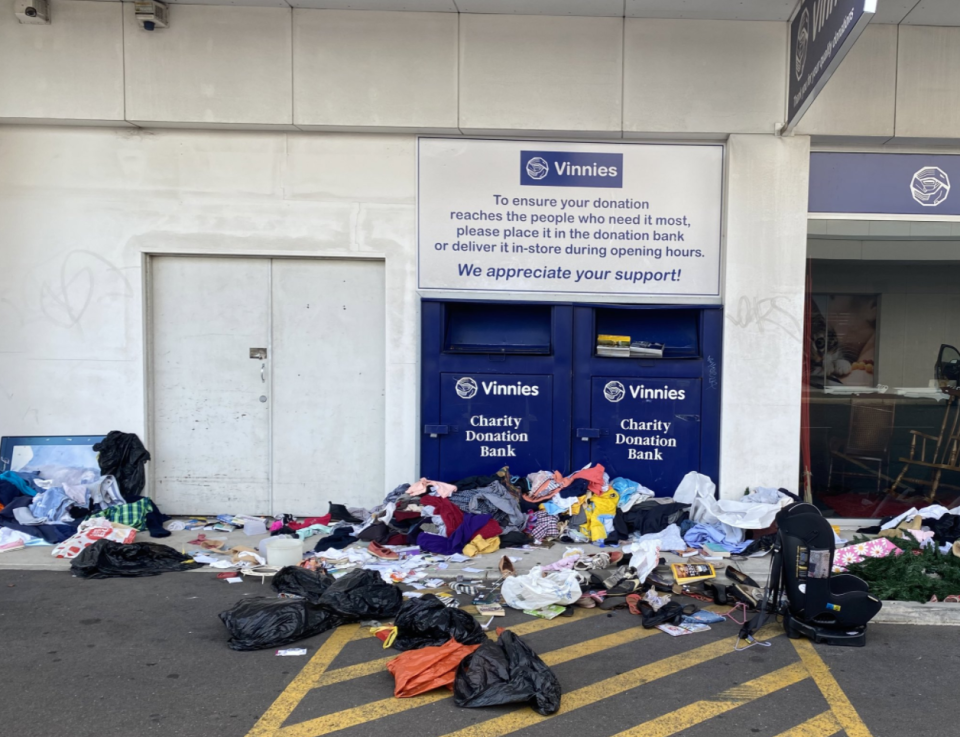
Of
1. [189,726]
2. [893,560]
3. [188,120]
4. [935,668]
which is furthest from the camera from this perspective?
[188,120]

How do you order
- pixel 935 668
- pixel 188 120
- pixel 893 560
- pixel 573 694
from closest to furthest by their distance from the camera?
pixel 573 694
pixel 935 668
pixel 893 560
pixel 188 120

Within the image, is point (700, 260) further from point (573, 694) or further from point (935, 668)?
point (573, 694)

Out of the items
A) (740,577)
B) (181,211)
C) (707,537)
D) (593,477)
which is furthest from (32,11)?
(740,577)

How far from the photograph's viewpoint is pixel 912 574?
509 cm

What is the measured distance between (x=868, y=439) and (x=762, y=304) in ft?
5.15

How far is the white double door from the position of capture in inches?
271

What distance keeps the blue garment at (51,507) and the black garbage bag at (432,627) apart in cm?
356

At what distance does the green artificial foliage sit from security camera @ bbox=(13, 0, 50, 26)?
7.60 m

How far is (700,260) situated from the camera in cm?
672

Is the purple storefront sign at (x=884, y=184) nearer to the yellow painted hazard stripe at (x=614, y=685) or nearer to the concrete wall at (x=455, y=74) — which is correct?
the concrete wall at (x=455, y=74)

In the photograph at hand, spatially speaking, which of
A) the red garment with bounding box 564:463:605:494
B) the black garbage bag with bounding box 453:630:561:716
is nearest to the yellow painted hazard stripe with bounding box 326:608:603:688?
the black garbage bag with bounding box 453:630:561:716

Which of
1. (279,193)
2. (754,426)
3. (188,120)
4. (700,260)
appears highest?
(188,120)

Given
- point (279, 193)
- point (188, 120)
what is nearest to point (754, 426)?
point (279, 193)

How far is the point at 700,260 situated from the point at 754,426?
4.96 ft
